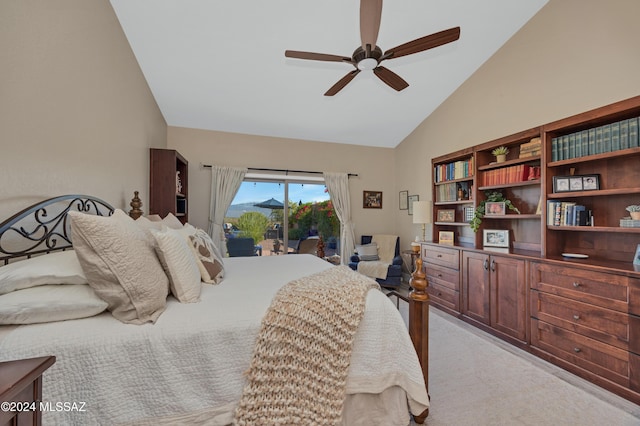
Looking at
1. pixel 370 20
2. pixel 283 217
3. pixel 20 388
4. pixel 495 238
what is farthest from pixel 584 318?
pixel 283 217

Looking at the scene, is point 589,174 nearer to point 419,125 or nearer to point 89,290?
point 419,125

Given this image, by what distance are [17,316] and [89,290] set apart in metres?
0.22

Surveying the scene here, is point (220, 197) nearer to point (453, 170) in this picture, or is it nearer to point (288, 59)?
point (288, 59)

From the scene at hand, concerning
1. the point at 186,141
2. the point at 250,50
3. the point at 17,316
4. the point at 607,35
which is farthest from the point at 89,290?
the point at 607,35

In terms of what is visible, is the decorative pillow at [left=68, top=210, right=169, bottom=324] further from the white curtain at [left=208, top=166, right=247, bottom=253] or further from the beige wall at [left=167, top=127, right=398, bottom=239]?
the beige wall at [left=167, top=127, right=398, bottom=239]

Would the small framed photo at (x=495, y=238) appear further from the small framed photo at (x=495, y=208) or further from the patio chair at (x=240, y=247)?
the patio chair at (x=240, y=247)

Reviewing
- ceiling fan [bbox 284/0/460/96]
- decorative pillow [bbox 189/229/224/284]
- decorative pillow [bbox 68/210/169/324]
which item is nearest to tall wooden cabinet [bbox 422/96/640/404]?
ceiling fan [bbox 284/0/460/96]

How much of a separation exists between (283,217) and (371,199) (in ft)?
5.71

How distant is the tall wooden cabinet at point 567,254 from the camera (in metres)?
1.90

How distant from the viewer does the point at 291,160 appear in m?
4.68

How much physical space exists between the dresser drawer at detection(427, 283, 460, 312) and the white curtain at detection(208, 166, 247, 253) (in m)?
3.17

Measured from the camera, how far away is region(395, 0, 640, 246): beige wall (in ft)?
7.07

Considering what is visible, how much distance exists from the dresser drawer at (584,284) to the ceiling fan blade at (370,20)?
238 cm

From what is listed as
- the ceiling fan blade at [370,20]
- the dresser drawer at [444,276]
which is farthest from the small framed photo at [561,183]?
the ceiling fan blade at [370,20]
